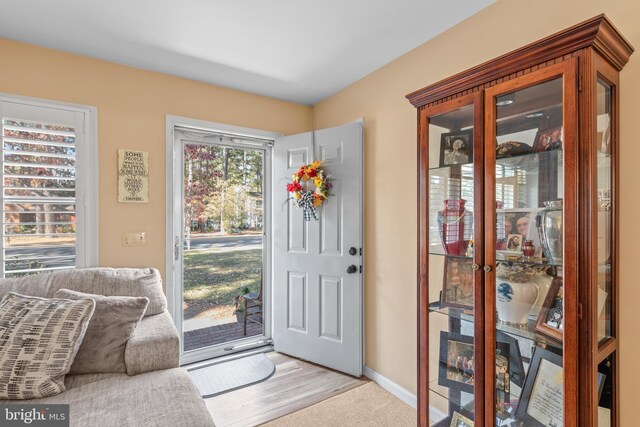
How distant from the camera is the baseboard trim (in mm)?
2331

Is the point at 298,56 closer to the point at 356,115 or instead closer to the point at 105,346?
the point at 356,115

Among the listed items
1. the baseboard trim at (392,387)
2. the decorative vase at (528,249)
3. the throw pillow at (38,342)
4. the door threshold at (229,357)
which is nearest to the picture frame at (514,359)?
the decorative vase at (528,249)

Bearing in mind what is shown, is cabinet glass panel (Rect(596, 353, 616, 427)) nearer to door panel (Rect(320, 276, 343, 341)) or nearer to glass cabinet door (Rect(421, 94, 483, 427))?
glass cabinet door (Rect(421, 94, 483, 427))

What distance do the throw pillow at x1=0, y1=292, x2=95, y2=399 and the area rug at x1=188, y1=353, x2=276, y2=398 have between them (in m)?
1.18

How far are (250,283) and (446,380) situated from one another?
2188 millimetres

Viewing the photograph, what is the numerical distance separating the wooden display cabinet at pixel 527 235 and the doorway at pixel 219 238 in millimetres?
2034

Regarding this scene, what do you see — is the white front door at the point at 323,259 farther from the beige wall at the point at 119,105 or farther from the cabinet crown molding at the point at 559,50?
the cabinet crown molding at the point at 559,50

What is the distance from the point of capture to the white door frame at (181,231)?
276 centimetres

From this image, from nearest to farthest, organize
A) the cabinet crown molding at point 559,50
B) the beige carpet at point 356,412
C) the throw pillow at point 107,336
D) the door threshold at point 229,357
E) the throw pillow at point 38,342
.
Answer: the cabinet crown molding at point 559,50, the throw pillow at point 38,342, the throw pillow at point 107,336, the beige carpet at point 356,412, the door threshold at point 229,357

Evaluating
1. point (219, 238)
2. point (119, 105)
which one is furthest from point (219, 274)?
point (119, 105)

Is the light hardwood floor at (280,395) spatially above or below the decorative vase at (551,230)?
below

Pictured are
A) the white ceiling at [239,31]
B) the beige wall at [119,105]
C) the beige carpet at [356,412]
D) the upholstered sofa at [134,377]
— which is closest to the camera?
the upholstered sofa at [134,377]

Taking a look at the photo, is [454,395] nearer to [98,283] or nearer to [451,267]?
[451,267]

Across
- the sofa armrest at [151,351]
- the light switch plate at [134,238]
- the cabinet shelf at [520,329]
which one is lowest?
the sofa armrest at [151,351]
